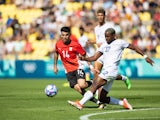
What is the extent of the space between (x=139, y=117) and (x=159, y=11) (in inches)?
974

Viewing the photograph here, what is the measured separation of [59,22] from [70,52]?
20359 mm

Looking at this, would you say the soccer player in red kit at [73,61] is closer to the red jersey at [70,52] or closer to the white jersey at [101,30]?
the red jersey at [70,52]

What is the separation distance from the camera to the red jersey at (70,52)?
16000 mm

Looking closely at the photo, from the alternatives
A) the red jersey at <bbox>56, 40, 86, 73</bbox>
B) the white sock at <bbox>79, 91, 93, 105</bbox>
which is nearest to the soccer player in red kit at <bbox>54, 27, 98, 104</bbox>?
the red jersey at <bbox>56, 40, 86, 73</bbox>

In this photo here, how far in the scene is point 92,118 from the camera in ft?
38.6

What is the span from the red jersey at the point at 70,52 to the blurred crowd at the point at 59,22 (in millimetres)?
17600

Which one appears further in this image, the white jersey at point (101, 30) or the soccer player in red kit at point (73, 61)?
the white jersey at point (101, 30)

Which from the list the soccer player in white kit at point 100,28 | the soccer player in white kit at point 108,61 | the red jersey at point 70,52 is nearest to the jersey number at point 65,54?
the red jersey at point 70,52

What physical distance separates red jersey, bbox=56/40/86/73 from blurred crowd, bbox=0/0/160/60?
17600 millimetres

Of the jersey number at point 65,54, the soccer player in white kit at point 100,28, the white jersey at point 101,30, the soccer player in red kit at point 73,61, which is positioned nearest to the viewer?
the soccer player in red kit at point 73,61

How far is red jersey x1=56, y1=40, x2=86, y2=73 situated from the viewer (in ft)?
52.5

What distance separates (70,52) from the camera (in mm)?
16109

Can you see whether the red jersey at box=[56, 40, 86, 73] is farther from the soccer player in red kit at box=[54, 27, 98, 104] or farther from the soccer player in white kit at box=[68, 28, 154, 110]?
the soccer player in white kit at box=[68, 28, 154, 110]

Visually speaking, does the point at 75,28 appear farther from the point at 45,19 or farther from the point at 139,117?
the point at 139,117
